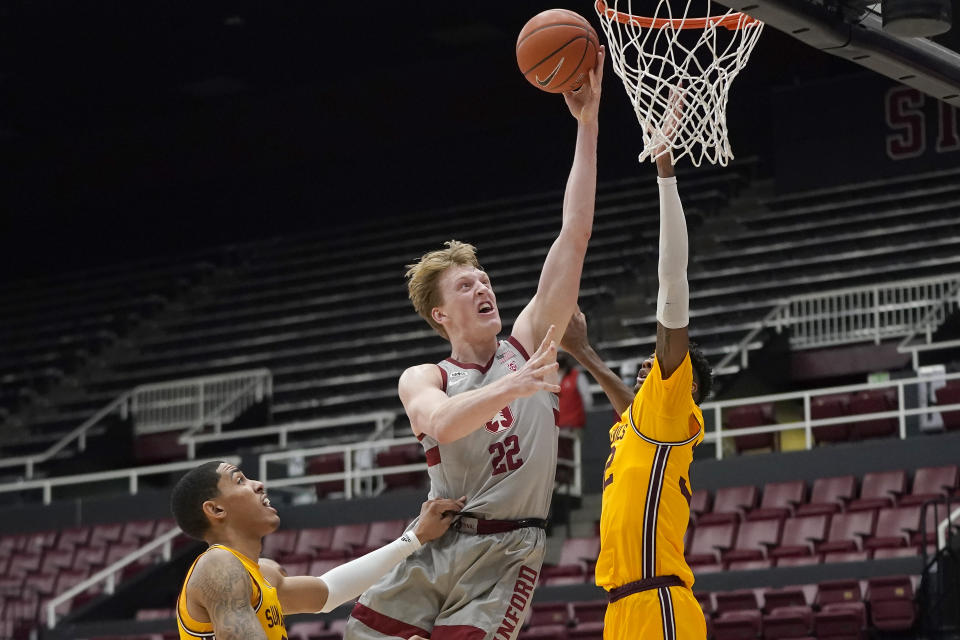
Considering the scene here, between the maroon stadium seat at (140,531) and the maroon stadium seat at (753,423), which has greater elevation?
the maroon stadium seat at (753,423)

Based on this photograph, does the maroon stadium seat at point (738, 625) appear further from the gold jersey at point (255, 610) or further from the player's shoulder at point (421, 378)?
the player's shoulder at point (421, 378)

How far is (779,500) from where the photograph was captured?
12.8m

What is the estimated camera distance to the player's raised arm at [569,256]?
494cm

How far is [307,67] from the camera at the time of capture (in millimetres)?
22875

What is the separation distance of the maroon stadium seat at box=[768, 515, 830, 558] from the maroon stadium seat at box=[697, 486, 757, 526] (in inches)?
19.9

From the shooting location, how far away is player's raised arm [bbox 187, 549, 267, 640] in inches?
178

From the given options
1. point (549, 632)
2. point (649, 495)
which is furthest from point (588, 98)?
point (549, 632)

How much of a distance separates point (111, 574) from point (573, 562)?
466cm

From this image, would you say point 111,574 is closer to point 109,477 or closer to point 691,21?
point 109,477

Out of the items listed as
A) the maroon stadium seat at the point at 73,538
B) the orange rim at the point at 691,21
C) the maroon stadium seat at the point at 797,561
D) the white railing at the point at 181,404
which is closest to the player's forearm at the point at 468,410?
the orange rim at the point at 691,21

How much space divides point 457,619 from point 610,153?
1772cm

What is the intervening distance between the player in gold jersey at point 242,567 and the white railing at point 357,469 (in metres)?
8.91

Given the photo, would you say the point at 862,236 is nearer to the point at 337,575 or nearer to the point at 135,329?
the point at 135,329

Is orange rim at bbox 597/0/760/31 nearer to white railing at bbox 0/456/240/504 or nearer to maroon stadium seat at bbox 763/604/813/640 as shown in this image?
maroon stadium seat at bbox 763/604/813/640
